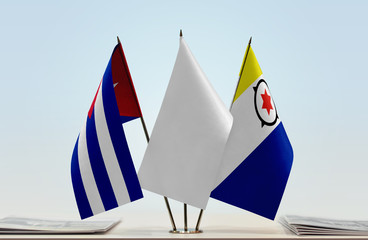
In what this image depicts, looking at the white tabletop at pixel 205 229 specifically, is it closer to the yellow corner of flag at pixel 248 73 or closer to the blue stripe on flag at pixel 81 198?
the blue stripe on flag at pixel 81 198

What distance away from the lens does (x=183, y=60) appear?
1.45 metres

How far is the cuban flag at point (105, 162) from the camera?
144cm

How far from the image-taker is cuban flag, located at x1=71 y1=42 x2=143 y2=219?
4.71ft

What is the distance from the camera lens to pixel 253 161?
1448mm

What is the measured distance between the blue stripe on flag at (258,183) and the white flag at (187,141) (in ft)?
0.18

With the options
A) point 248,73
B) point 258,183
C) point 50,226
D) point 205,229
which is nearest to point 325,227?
point 258,183

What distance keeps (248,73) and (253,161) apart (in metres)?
0.24

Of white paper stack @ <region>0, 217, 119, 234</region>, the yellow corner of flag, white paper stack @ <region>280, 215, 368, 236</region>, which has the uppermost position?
the yellow corner of flag

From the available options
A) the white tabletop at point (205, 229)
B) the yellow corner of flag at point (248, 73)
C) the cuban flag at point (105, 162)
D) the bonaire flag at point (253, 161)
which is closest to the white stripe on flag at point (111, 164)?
the cuban flag at point (105, 162)

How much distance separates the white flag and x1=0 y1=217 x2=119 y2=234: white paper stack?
0.20 m

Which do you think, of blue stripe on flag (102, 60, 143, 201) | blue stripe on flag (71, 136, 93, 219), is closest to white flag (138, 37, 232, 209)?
blue stripe on flag (102, 60, 143, 201)

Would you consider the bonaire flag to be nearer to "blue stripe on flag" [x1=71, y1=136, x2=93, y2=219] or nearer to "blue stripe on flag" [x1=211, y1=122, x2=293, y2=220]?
"blue stripe on flag" [x1=211, y1=122, x2=293, y2=220]

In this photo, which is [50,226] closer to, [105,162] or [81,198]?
[81,198]

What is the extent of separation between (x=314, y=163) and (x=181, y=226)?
3.51 ft
